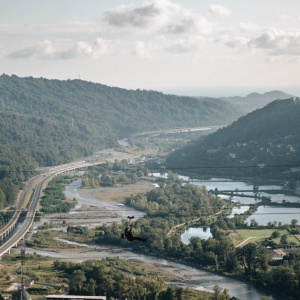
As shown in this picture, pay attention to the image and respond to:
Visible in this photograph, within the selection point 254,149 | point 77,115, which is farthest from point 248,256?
point 77,115

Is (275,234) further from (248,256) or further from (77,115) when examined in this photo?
(77,115)

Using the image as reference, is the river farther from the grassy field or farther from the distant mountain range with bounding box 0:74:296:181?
the distant mountain range with bounding box 0:74:296:181

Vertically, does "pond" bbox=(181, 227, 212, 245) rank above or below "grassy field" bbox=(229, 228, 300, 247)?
below

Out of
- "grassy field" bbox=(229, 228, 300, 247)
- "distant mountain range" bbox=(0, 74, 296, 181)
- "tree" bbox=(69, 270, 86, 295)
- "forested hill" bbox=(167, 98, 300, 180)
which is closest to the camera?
"tree" bbox=(69, 270, 86, 295)

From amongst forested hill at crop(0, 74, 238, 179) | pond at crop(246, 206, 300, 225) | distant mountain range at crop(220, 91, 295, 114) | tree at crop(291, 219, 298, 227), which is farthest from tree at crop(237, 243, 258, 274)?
distant mountain range at crop(220, 91, 295, 114)

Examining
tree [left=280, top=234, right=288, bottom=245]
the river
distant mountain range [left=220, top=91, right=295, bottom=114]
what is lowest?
the river

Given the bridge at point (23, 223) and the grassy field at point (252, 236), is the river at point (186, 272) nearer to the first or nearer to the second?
the bridge at point (23, 223)

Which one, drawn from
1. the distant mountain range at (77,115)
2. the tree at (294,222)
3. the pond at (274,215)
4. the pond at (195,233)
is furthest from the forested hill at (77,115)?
the tree at (294,222)

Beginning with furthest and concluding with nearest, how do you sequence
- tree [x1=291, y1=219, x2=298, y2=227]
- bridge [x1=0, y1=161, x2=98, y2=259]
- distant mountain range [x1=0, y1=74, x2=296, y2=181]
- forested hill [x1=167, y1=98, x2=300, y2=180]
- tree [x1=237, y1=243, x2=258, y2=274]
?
distant mountain range [x1=0, y1=74, x2=296, y2=181], forested hill [x1=167, y1=98, x2=300, y2=180], tree [x1=291, y1=219, x2=298, y2=227], bridge [x1=0, y1=161, x2=98, y2=259], tree [x1=237, y1=243, x2=258, y2=274]

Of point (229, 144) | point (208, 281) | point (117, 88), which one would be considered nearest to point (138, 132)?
point (117, 88)
